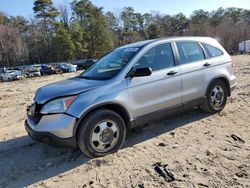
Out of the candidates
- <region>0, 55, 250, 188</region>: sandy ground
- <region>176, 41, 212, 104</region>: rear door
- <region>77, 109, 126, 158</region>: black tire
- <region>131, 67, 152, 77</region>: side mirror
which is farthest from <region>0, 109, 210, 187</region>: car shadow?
<region>131, 67, 152, 77</region>: side mirror

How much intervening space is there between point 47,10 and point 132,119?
6208 cm

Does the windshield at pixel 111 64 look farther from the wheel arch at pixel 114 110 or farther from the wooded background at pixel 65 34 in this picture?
the wooded background at pixel 65 34

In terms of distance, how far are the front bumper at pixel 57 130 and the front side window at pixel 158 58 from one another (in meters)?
1.48

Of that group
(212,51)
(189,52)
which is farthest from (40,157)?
(212,51)

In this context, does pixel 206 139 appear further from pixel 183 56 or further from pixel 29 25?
pixel 29 25

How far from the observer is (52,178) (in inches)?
163

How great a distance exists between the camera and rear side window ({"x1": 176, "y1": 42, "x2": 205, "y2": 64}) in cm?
560

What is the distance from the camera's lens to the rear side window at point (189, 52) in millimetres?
5602

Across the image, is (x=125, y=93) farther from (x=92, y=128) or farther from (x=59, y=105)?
(x=59, y=105)

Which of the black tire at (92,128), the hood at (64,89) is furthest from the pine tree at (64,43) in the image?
the black tire at (92,128)

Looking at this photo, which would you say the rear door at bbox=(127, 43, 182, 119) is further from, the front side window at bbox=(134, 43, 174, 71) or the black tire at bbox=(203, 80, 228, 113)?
the black tire at bbox=(203, 80, 228, 113)

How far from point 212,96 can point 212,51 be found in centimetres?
94

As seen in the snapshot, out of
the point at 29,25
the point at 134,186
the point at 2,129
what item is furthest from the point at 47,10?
the point at 134,186

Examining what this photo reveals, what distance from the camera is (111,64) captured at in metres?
5.26
